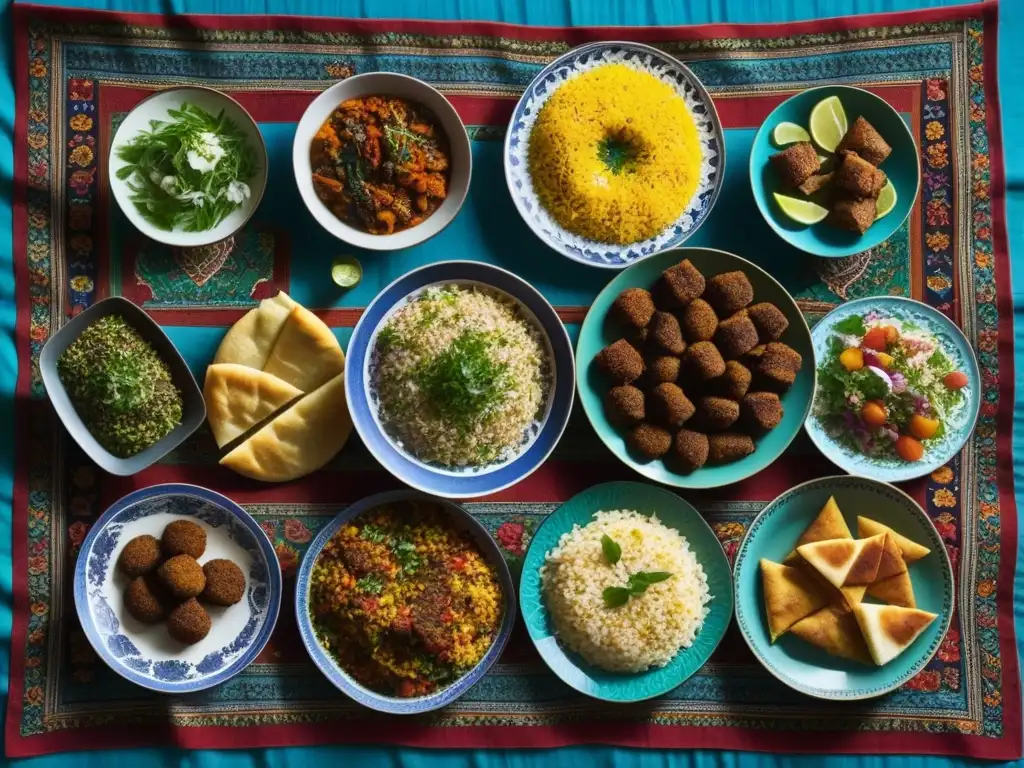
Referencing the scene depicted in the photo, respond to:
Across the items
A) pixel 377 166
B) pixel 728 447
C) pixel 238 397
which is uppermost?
pixel 377 166

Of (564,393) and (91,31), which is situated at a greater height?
(91,31)

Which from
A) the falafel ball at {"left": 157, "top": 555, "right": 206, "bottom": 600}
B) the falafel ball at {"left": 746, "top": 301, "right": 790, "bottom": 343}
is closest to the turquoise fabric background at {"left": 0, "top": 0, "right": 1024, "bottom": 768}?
the falafel ball at {"left": 157, "top": 555, "right": 206, "bottom": 600}

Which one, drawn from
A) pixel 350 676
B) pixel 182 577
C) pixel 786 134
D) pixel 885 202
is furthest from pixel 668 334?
pixel 182 577

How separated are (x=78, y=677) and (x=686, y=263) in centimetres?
373

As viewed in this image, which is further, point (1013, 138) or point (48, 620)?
point (1013, 138)

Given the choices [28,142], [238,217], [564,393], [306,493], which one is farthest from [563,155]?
[28,142]

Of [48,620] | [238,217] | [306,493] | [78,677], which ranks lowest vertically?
[78,677]

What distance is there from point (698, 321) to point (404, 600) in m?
2.01

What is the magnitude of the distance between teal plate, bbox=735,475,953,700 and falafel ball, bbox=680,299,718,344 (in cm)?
92

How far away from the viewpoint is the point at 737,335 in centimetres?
409

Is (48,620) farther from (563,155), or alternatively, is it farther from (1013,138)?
(1013,138)

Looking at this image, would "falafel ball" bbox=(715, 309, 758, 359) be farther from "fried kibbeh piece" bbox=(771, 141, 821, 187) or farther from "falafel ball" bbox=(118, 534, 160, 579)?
"falafel ball" bbox=(118, 534, 160, 579)

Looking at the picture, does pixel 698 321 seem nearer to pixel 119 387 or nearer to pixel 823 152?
pixel 823 152

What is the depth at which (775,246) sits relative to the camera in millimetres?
4410
